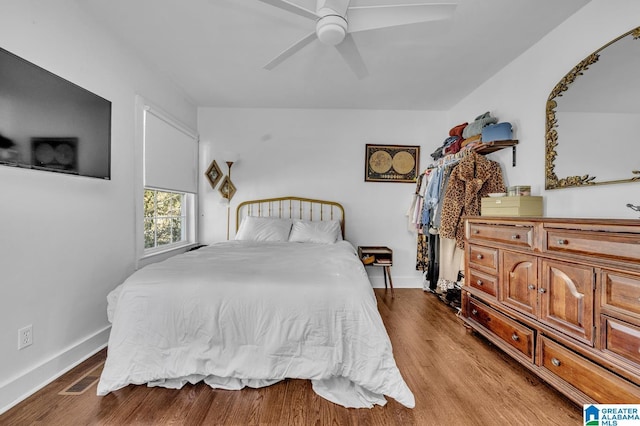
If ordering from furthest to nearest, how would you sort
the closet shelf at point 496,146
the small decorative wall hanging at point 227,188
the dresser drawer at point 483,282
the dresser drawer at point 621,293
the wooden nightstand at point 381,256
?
the small decorative wall hanging at point 227,188, the wooden nightstand at point 381,256, the closet shelf at point 496,146, the dresser drawer at point 483,282, the dresser drawer at point 621,293

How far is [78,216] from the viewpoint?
73.8 inches

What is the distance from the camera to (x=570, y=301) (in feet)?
4.72

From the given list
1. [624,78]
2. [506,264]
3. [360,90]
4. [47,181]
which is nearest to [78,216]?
[47,181]

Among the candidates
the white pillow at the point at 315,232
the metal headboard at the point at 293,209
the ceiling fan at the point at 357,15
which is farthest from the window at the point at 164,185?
the ceiling fan at the point at 357,15

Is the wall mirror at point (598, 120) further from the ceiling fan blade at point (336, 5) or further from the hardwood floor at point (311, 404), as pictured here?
the ceiling fan blade at point (336, 5)

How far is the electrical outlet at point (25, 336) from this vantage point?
1500 mm

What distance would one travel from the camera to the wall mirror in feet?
4.98

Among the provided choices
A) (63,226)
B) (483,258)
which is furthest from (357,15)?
(63,226)

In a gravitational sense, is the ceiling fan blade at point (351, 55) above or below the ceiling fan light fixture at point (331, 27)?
above

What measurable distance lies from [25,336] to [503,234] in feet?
10.7

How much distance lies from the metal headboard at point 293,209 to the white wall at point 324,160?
0.30ft

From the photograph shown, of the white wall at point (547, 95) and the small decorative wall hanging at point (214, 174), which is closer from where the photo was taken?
the white wall at point (547, 95)

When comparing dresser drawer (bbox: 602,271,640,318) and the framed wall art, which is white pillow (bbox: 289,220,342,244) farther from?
dresser drawer (bbox: 602,271,640,318)

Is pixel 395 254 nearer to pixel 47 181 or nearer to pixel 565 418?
pixel 565 418
